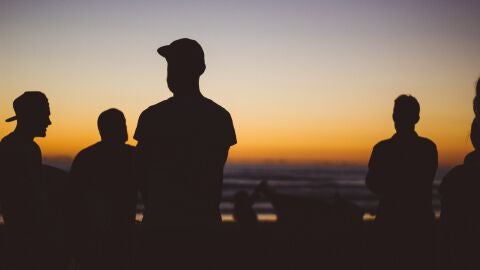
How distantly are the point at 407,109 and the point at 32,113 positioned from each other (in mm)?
2814

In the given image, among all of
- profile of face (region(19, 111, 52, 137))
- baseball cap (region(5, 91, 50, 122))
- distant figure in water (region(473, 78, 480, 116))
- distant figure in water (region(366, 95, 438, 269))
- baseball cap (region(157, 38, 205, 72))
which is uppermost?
baseball cap (region(157, 38, 205, 72))

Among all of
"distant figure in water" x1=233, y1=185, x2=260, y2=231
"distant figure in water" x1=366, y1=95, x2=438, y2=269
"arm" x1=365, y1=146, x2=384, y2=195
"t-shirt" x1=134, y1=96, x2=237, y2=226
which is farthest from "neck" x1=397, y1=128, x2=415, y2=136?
"distant figure in water" x1=233, y1=185, x2=260, y2=231

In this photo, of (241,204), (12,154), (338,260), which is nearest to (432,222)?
(12,154)

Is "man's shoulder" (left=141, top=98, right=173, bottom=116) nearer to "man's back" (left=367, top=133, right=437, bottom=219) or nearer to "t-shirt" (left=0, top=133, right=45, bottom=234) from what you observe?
"t-shirt" (left=0, top=133, right=45, bottom=234)

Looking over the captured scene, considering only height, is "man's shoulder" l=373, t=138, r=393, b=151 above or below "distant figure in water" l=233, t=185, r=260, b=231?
above

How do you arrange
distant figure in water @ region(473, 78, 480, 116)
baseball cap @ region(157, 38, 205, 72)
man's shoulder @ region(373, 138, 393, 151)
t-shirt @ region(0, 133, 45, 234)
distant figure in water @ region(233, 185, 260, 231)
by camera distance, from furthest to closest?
distant figure in water @ region(233, 185, 260, 231)
man's shoulder @ region(373, 138, 393, 151)
t-shirt @ region(0, 133, 45, 234)
baseball cap @ region(157, 38, 205, 72)
distant figure in water @ region(473, 78, 480, 116)

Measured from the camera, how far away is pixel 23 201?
371 cm

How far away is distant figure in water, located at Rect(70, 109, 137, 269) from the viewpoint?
12.8 feet

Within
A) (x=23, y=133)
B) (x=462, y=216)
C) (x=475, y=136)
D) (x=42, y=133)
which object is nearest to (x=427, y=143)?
(x=475, y=136)

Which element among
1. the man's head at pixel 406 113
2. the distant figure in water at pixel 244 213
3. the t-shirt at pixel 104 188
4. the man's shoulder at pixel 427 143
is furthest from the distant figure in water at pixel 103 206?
the distant figure in water at pixel 244 213

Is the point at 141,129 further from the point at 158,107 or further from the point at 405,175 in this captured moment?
the point at 405,175

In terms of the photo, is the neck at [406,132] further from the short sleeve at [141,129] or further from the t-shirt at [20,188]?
the t-shirt at [20,188]

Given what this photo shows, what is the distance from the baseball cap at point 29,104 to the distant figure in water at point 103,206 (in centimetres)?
42

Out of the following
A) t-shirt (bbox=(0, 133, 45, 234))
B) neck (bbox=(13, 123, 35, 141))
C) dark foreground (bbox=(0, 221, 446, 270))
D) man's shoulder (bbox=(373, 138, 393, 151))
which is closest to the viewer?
t-shirt (bbox=(0, 133, 45, 234))
